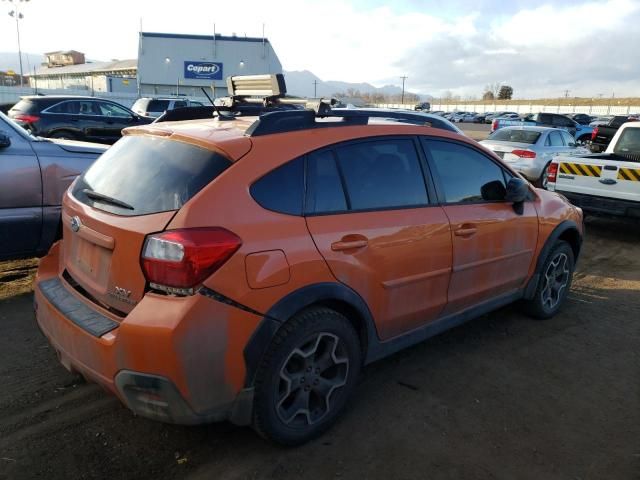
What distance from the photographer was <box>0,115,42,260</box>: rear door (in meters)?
4.49

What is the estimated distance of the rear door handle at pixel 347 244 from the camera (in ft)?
9.25

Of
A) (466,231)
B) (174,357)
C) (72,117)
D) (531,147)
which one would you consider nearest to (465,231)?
(466,231)

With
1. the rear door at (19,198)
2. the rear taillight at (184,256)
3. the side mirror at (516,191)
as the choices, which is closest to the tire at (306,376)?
the rear taillight at (184,256)

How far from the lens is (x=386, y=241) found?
3.07 meters

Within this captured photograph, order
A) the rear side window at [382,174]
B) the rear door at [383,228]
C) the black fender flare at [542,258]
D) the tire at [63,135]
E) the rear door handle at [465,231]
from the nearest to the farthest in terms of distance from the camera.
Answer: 1. the rear door at [383,228]
2. the rear side window at [382,174]
3. the rear door handle at [465,231]
4. the black fender flare at [542,258]
5. the tire at [63,135]

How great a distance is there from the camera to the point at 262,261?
2.52 m

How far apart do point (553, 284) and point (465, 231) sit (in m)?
1.73

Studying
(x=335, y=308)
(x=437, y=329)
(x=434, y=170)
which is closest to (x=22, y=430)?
(x=335, y=308)

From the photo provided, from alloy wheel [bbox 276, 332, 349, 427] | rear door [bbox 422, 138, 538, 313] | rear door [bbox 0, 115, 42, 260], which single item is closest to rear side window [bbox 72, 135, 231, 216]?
alloy wheel [bbox 276, 332, 349, 427]

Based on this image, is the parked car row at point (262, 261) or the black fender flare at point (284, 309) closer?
the parked car row at point (262, 261)

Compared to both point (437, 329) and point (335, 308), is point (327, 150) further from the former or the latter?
point (437, 329)

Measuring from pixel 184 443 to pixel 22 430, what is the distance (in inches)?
35.3

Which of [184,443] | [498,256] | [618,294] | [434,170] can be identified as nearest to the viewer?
[184,443]

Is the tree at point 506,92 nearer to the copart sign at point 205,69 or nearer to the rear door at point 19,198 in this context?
the copart sign at point 205,69
